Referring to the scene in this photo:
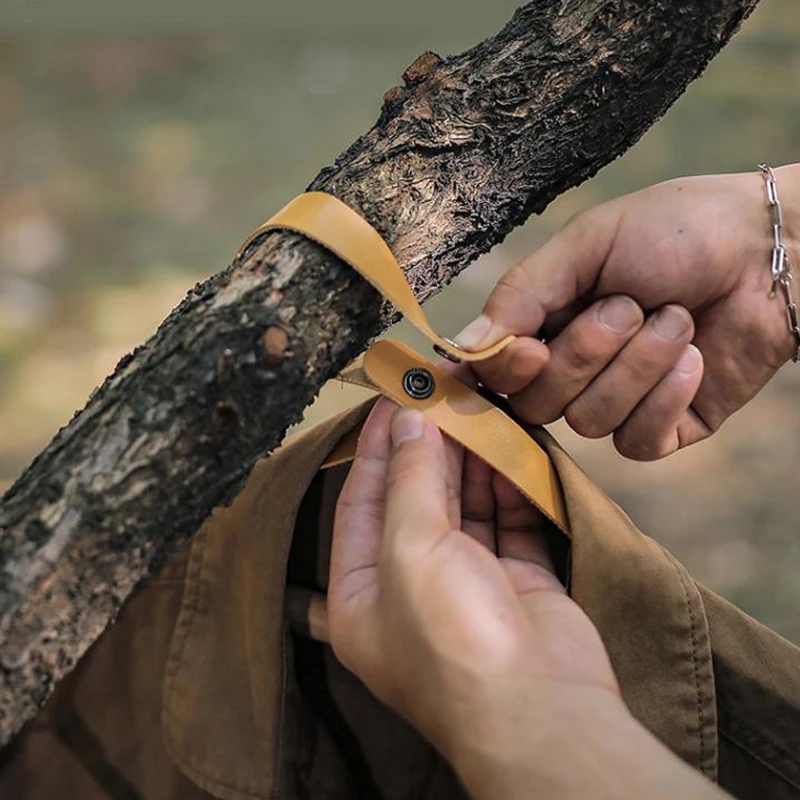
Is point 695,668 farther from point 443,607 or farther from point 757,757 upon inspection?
point 443,607

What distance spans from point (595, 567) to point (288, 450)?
28 cm

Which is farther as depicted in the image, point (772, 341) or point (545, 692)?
point (772, 341)

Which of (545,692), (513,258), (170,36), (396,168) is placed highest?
(170,36)

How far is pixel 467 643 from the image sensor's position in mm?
604

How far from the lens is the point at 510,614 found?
63cm

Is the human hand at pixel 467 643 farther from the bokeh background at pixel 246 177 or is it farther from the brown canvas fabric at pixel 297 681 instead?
the bokeh background at pixel 246 177

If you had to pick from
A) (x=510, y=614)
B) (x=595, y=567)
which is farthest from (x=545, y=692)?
(x=595, y=567)

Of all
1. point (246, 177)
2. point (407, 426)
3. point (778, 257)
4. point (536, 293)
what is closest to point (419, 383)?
point (407, 426)

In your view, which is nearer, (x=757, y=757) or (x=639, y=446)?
(x=757, y=757)

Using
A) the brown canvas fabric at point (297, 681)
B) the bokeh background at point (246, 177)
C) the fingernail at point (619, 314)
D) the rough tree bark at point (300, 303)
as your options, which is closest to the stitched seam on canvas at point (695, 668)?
the brown canvas fabric at point (297, 681)

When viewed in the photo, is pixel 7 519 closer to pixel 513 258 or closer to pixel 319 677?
pixel 319 677

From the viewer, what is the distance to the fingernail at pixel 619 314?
2.77 feet

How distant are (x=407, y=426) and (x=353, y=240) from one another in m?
0.15

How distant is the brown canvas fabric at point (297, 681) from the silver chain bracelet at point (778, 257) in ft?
0.97
